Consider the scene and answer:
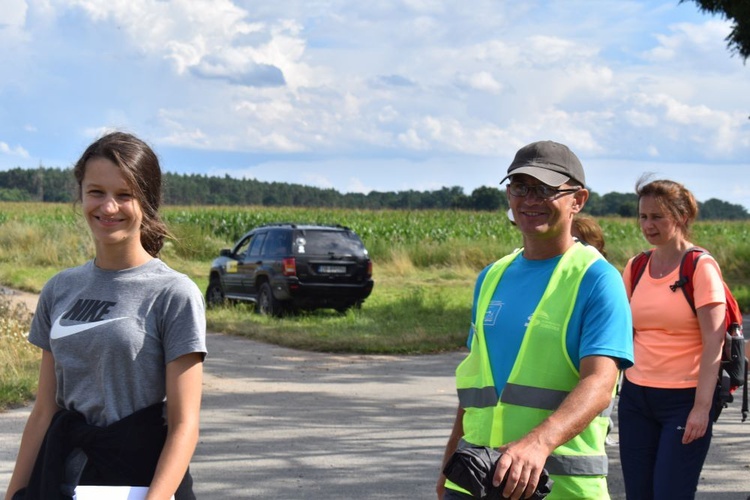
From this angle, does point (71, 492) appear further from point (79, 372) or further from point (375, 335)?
point (375, 335)

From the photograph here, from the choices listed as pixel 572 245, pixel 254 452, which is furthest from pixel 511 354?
pixel 254 452

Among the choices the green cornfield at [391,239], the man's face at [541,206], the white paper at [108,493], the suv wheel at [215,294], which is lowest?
the suv wheel at [215,294]

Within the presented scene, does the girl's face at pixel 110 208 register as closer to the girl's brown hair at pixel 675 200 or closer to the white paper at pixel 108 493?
the white paper at pixel 108 493

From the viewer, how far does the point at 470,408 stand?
317cm

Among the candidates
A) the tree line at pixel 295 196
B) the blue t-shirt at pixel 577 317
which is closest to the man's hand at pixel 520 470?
the blue t-shirt at pixel 577 317

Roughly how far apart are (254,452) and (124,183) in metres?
5.25

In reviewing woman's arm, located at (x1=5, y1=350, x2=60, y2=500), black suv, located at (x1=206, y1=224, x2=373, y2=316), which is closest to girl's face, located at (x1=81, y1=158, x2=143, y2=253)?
woman's arm, located at (x1=5, y1=350, x2=60, y2=500)

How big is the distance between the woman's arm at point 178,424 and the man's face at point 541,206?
1089 millimetres

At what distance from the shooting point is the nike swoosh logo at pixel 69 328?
2787 mm

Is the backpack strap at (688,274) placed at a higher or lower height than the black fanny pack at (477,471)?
higher

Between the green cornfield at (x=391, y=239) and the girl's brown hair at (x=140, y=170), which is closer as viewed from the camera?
the girl's brown hair at (x=140, y=170)

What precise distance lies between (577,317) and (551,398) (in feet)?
0.80

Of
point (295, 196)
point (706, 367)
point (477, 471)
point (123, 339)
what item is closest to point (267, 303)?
point (706, 367)

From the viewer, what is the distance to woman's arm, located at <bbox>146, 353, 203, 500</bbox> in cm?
265
